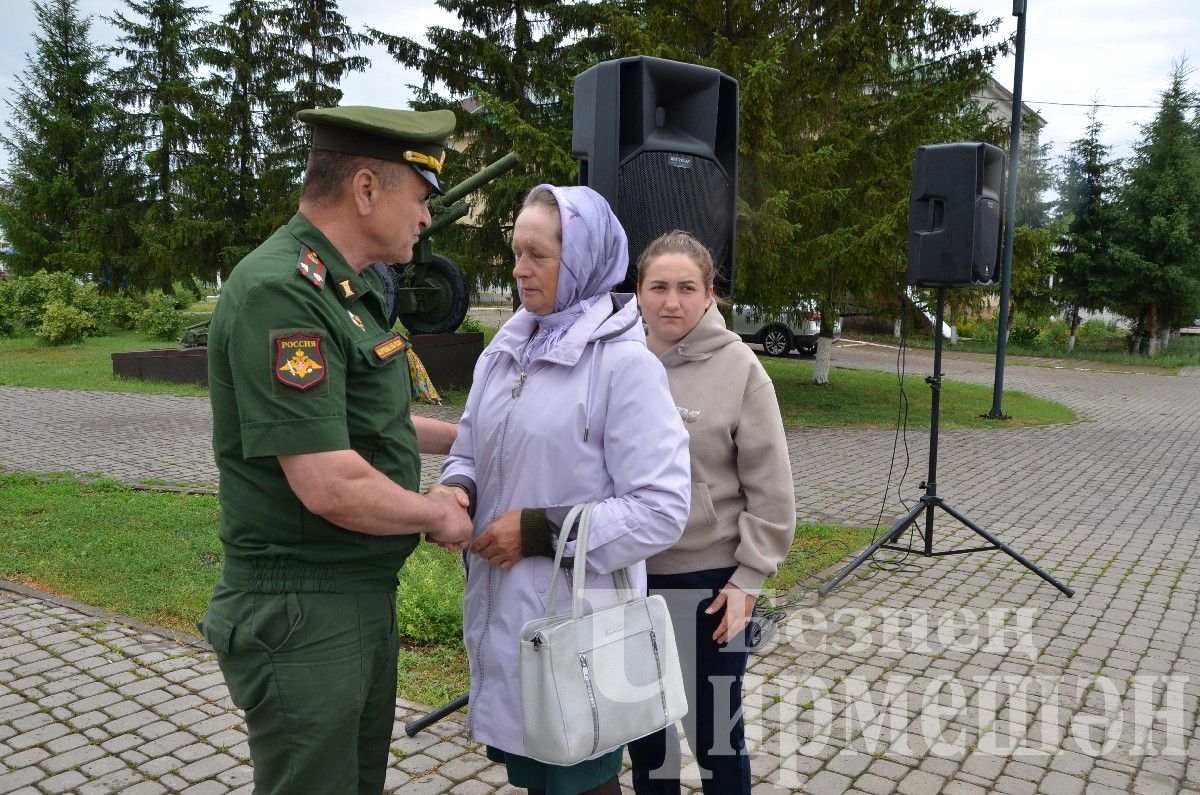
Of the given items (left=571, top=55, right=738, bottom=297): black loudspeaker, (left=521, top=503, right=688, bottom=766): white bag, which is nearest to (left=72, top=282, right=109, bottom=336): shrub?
(left=571, top=55, right=738, bottom=297): black loudspeaker

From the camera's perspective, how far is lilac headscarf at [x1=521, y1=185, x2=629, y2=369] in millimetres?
2051

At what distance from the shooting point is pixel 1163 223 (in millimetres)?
24906

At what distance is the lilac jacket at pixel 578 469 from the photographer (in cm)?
199

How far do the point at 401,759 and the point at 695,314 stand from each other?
6.60 feet

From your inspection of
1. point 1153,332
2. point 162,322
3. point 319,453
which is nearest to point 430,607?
point 319,453

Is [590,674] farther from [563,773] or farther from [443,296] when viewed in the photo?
[443,296]

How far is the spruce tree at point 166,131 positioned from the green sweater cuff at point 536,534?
83.3ft

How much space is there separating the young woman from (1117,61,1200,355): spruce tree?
89.0ft

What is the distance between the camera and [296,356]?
5.49 feet

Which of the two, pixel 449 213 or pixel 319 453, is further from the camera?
pixel 449 213

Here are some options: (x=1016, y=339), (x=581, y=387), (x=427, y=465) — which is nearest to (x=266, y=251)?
(x=581, y=387)

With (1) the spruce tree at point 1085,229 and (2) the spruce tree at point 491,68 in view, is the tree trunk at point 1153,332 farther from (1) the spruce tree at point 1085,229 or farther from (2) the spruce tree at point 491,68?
(2) the spruce tree at point 491,68

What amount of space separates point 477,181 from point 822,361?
23.7ft

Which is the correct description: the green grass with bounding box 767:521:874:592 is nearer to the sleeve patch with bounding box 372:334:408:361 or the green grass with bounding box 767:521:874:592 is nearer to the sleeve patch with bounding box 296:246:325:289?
the sleeve patch with bounding box 372:334:408:361
